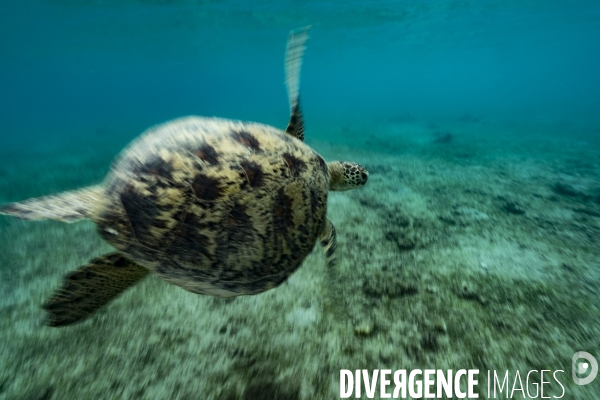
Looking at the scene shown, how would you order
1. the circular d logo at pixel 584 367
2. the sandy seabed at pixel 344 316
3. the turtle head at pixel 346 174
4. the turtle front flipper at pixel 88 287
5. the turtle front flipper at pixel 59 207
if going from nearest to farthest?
the turtle front flipper at pixel 59 207 < the turtle front flipper at pixel 88 287 < the circular d logo at pixel 584 367 < the sandy seabed at pixel 344 316 < the turtle head at pixel 346 174

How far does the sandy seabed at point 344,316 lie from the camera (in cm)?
219

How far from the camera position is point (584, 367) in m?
2.12

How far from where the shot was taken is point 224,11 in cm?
2056

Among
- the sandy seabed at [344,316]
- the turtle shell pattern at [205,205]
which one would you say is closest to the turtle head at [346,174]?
the sandy seabed at [344,316]

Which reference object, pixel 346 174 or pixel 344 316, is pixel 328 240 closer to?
pixel 344 316

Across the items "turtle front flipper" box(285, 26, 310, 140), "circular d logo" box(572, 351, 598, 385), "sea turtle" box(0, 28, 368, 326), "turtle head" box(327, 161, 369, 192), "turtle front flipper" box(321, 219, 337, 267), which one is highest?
"turtle front flipper" box(285, 26, 310, 140)

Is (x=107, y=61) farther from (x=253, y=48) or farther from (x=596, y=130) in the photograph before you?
(x=596, y=130)

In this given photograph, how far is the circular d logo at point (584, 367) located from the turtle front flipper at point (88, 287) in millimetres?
3412

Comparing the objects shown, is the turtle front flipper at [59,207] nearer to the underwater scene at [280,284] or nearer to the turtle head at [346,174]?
the underwater scene at [280,284]

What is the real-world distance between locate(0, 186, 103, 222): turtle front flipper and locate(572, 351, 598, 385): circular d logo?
3.66 meters

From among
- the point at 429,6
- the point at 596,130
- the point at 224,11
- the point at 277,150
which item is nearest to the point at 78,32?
the point at 224,11

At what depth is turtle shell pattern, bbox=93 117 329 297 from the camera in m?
1.67

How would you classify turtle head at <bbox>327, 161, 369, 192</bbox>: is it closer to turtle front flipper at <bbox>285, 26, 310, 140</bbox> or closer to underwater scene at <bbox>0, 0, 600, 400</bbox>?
underwater scene at <bbox>0, 0, 600, 400</bbox>

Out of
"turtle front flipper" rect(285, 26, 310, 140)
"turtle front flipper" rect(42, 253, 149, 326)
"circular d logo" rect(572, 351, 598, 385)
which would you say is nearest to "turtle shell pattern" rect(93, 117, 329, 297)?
"turtle front flipper" rect(42, 253, 149, 326)
